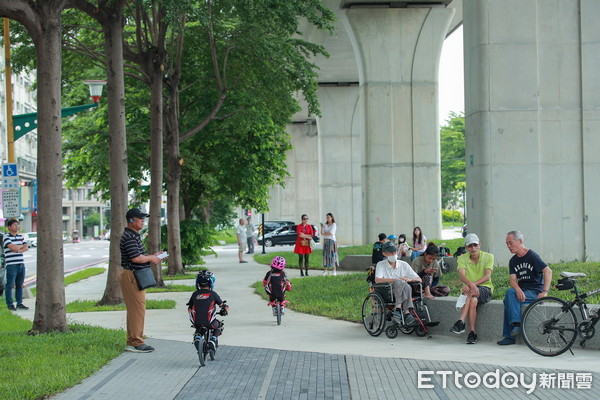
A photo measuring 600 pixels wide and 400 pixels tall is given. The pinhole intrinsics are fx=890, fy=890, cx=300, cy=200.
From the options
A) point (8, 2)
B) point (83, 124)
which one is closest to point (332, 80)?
point (83, 124)

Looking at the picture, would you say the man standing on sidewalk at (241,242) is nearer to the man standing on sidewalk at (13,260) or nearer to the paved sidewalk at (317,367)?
the man standing on sidewalk at (13,260)

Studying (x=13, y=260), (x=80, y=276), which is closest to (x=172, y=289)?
(x=13, y=260)

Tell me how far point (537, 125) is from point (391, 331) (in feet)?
26.3

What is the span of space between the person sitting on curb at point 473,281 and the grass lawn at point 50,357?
15.3 ft

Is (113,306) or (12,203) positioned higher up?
(12,203)

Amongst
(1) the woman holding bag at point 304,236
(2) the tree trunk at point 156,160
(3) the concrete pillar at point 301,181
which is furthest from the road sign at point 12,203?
(3) the concrete pillar at point 301,181

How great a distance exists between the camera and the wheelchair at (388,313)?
1276cm

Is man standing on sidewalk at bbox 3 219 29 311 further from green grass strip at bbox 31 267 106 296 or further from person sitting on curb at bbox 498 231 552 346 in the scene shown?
person sitting on curb at bbox 498 231 552 346

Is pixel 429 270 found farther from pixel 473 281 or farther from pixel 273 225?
pixel 273 225

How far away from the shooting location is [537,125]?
62.2 feet

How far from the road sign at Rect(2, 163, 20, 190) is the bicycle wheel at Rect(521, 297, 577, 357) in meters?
14.3

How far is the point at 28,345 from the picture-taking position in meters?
11.6

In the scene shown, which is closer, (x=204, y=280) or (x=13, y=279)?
(x=204, y=280)

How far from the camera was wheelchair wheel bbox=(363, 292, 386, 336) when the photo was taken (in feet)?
42.2
